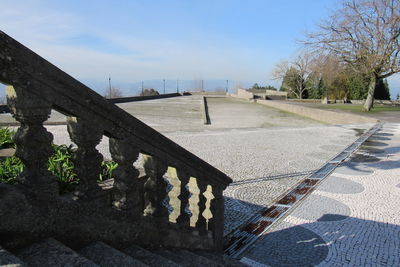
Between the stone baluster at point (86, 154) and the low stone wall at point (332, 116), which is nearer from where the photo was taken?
the stone baluster at point (86, 154)

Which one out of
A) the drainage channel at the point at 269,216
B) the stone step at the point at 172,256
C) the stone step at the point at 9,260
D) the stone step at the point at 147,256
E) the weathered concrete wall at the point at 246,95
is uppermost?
the weathered concrete wall at the point at 246,95

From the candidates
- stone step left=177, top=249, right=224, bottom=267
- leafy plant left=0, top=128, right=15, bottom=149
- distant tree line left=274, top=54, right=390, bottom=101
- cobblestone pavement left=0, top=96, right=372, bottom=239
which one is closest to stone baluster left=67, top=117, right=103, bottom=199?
stone step left=177, top=249, right=224, bottom=267

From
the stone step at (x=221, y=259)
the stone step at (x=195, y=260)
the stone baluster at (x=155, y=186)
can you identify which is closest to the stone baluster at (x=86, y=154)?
the stone baluster at (x=155, y=186)

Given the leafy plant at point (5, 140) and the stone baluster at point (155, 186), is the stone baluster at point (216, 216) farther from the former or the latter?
the leafy plant at point (5, 140)

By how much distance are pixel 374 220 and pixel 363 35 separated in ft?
68.4

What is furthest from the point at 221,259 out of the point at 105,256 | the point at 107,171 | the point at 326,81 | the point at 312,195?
the point at 326,81

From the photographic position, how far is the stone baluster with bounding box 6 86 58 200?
1.44 meters

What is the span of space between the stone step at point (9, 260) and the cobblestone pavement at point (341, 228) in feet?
8.26

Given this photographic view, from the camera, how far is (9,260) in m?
1.36

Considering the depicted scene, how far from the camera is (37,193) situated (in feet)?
5.12

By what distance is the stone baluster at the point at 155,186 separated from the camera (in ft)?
7.22

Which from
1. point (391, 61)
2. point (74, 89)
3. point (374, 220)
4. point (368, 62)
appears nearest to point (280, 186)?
point (374, 220)

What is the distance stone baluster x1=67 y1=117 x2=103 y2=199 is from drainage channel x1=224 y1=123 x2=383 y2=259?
2.25 meters

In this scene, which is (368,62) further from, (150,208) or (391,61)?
(150,208)
